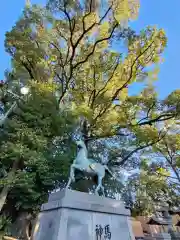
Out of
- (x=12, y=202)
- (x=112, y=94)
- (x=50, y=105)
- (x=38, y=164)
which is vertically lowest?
(x=12, y=202)

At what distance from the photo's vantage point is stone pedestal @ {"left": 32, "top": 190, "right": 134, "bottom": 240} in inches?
182

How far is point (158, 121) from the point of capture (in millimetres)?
11516

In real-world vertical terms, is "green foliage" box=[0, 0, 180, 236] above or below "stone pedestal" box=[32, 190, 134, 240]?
above

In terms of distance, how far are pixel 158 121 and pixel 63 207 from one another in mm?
8268

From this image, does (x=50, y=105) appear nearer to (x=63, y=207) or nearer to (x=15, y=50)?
(x=15, y=50)

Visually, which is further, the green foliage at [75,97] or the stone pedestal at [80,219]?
the green foliage at [75,97]

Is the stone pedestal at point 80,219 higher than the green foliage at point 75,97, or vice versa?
the green foliage at point 75,97

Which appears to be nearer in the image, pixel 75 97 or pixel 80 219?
pixel 80 219

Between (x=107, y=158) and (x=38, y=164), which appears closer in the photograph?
(x=38, y=164)

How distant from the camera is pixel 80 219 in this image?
16.2 feet

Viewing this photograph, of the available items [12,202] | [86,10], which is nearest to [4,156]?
[12,202]

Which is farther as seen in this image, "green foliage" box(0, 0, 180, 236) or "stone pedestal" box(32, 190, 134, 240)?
"green foliage" box(0, 0, 180, 236)

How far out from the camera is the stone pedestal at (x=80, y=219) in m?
4.63

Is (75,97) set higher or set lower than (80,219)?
higher
